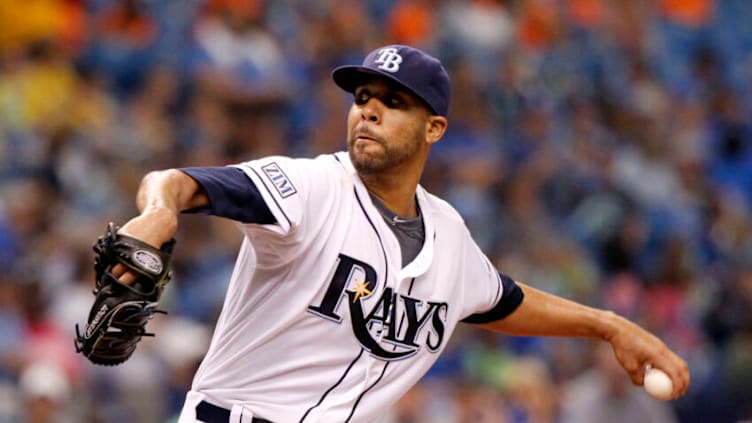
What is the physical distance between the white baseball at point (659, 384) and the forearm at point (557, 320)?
246mm

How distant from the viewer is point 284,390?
158 inches

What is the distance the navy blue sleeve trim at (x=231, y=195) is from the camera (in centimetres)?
354

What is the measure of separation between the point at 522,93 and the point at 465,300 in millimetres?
6701

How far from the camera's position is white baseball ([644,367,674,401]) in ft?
14.9

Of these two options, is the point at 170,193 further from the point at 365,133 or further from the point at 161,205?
the point at 365,133

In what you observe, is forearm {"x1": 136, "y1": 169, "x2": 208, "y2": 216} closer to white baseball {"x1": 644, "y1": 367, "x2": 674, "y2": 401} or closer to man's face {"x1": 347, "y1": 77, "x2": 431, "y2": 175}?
man's face {"x1": 347, "y1": 77, "x2": 431, "y2": 175}

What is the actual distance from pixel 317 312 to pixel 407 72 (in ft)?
2.68

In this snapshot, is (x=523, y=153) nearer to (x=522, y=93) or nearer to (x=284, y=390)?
(x=522, y=93)

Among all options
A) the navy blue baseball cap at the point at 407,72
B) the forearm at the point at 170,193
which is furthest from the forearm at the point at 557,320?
the forearm at the point at 170,193

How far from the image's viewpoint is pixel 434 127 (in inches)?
173

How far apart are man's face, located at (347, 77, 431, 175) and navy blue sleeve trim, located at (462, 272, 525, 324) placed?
0.75m

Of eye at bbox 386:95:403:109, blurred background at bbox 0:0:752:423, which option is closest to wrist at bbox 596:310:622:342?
eye at bbox 386:95:403:109

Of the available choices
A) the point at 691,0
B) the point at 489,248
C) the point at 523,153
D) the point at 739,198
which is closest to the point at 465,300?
the point at 489,248

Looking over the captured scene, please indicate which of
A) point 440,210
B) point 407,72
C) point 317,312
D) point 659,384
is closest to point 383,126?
point 407,72
